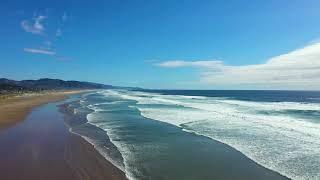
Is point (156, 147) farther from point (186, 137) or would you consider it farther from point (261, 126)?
point (261, 126)

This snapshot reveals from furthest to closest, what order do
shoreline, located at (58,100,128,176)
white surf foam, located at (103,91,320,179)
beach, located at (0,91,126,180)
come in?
shoreline, located at (58,100,128,176) < white surf foam, located at (103,91,320,179) < beach, located at (0,91,126,180)

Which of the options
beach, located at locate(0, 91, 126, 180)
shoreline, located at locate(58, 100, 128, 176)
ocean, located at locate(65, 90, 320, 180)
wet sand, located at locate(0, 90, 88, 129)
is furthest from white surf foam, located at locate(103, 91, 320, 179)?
wet sand, located at locate(0, 90, 88, 129)

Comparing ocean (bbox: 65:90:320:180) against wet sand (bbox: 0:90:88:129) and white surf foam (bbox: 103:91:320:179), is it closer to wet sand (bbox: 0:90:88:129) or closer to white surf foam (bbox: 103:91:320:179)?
Result: white surf foam (bbox: 103:91:320:179)

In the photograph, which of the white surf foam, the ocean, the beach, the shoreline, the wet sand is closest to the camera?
the beach

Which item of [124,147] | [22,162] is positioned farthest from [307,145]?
[22,162]

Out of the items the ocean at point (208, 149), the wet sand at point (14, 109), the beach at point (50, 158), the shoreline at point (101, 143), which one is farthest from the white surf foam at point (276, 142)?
the wet sand at point (14, 109)

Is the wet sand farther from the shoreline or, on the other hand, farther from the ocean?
the ocean

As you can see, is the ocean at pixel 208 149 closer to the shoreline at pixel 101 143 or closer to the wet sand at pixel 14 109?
the shoreline at pixel 101 143

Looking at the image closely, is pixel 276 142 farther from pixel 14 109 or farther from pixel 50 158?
pixel 14 109

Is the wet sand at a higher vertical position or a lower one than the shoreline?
higher

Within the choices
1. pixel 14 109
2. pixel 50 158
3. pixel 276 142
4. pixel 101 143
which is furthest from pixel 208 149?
pixel 14 109

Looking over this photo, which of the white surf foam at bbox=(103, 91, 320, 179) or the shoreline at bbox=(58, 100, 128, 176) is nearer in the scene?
the white surf foam at bbox=(103, 91, 320, 179)
